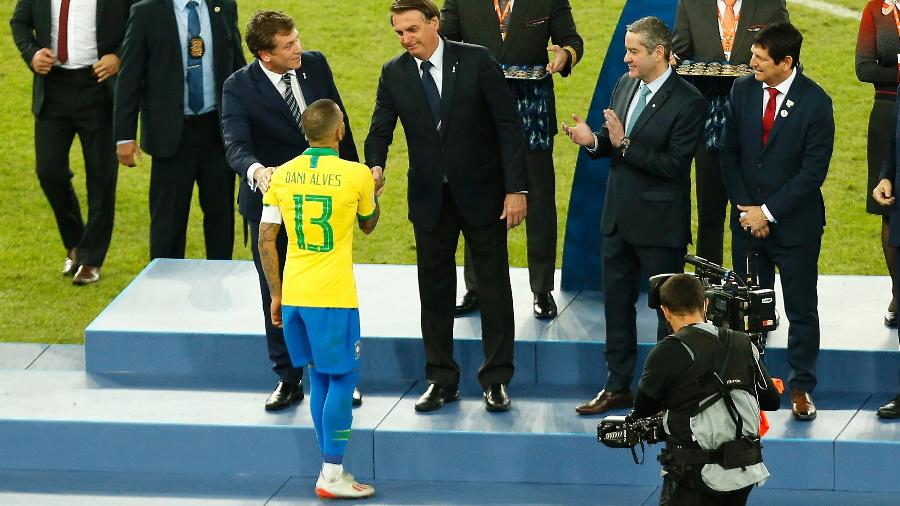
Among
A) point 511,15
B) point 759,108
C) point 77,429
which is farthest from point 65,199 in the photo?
point 759,108

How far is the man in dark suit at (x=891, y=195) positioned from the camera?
7020mm

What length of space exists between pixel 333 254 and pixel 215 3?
2.52 meters

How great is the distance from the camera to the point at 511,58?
772cm

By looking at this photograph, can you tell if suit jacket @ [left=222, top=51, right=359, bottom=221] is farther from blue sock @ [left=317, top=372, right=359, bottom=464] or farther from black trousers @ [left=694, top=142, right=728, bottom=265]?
black trousers @ [left=694, top=142, right=728, bottom=265]

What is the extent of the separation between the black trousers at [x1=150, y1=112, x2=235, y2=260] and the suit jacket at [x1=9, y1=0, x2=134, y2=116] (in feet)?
2.63

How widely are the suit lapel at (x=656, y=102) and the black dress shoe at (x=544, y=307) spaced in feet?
3.99

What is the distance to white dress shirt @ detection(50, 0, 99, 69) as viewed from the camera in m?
9.20

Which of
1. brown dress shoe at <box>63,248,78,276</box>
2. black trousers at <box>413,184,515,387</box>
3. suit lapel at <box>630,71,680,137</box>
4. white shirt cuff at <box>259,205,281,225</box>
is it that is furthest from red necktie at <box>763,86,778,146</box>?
brown dress shoe at <box>63,248,78,276</box>

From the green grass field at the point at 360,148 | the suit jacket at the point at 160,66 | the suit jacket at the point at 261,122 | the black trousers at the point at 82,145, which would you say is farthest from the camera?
the green grass field at the point at 360,148

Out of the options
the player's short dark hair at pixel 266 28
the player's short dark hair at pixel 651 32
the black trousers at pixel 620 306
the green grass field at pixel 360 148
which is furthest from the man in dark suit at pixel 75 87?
the player's short dark hair at pixel 651 32

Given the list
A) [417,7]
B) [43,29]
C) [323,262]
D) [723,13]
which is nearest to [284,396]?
[323,262]

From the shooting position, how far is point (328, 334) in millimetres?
6602

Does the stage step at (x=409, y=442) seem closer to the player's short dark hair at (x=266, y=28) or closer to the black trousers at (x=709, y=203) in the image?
the black trousers at (x=709, y=203)

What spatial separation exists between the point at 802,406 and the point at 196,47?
3623mm
